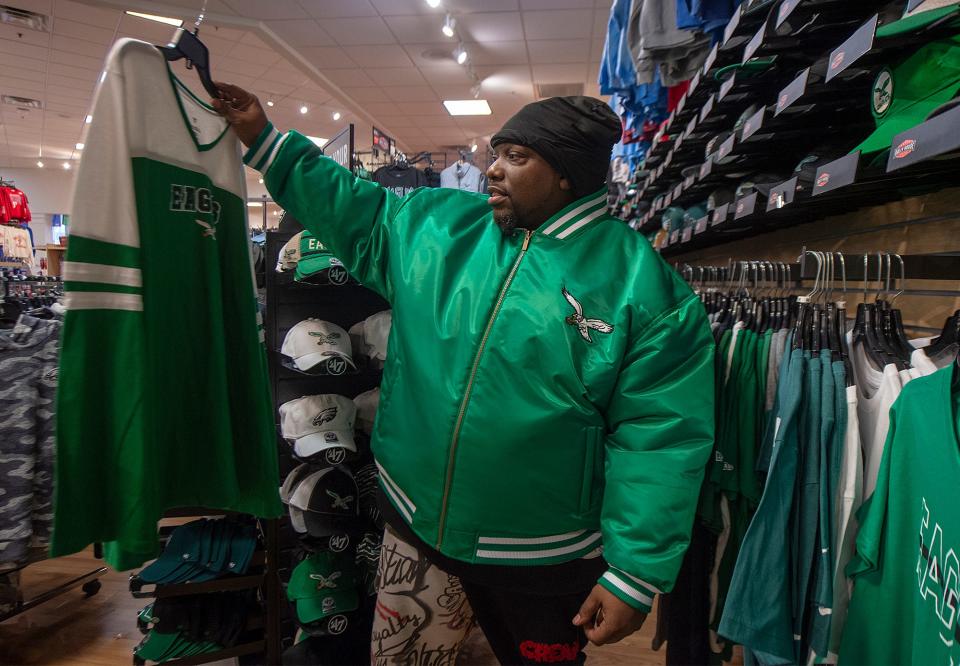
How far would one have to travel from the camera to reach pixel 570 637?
1.25 meters

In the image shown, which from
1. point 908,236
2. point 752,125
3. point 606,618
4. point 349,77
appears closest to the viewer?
point 606,618

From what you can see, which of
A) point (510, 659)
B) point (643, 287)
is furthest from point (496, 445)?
point (510, 659)

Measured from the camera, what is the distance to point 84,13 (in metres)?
5.09

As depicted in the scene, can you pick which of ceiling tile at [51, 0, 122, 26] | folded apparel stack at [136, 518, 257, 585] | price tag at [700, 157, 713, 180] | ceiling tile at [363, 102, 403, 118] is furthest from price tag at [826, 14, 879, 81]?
ceiling tile at [363, 102, 403, 118]

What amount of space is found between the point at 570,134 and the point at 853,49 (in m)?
0.54

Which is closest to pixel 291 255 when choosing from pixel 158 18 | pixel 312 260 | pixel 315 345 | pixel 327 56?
pixel 312 260

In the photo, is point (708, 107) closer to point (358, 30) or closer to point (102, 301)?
point (102, 301)

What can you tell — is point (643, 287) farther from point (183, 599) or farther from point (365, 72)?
point (365, 72)

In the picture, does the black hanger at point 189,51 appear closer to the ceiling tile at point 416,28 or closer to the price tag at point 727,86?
the price tag at point 727,86

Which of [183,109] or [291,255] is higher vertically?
[183,109]

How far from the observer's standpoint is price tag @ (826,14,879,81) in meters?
0.91

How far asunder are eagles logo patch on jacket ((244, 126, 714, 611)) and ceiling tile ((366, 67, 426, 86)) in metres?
6.09

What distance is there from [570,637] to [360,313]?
4.85 feet

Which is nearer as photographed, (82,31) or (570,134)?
(570,134)
